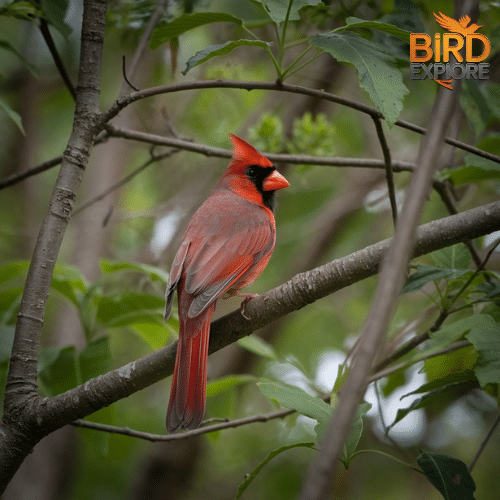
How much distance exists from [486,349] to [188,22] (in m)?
1.34

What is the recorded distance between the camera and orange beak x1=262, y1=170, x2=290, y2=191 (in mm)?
2859

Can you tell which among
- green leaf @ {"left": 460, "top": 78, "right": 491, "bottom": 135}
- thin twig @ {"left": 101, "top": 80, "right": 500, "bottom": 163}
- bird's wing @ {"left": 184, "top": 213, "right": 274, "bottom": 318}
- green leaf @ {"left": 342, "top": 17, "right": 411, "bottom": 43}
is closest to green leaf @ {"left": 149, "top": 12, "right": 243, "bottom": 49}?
thin twig @ {"left": 101, "top": 80, "right": 500, "bottom": 163}

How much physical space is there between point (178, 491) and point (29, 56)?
131 inches

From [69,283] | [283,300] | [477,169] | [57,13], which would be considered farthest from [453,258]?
[57,13]

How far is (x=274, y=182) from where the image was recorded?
2.87 meters

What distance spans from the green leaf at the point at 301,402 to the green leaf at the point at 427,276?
16.7 inches

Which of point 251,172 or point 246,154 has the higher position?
point 246,154

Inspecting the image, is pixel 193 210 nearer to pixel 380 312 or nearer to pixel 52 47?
pixel 52 47

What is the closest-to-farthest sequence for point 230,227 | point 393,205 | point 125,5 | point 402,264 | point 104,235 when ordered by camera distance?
point 402,264 < point 393,205 < point 230,227 < point 125,5 < point 104,235

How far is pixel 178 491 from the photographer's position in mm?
4008

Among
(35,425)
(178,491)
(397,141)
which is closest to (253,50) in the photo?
(397,141)

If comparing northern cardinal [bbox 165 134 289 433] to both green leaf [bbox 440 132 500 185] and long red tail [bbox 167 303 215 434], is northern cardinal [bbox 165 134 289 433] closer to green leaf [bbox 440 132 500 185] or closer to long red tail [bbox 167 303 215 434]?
long red tail [bbox 167 303 215 434]

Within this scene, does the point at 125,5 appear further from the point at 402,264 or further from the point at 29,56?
the point at 402,264

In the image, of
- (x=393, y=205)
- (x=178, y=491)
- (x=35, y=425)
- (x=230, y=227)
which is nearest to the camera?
(x=35, y=425)
